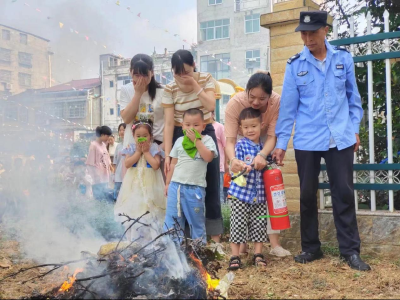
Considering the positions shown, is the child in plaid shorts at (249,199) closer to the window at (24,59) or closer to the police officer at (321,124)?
the police officer at (321,124)

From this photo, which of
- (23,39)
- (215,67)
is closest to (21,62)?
(23,39)

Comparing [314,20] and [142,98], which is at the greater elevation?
[314,20]

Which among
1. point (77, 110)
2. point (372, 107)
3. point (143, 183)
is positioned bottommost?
point (143, 183)

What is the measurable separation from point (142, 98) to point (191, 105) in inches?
21.3

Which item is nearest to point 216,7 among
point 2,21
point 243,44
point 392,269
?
point 243,44

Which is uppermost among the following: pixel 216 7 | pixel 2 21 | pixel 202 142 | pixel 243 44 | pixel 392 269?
pixel 216 7

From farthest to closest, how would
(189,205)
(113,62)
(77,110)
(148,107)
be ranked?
(113,62) < (77,110) < (148,107) < (189,205)

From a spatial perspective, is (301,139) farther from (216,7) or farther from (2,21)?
(216,7)

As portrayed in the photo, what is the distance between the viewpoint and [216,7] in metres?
33.4

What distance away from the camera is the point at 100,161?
29.3 feet

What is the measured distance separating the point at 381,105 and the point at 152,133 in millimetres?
2476

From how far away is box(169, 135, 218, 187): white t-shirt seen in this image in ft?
14.1

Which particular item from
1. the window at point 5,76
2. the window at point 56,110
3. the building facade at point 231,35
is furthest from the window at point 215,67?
the window at point 5,76

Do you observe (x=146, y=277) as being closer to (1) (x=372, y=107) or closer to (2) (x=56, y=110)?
(1) (x=372, y=107)
